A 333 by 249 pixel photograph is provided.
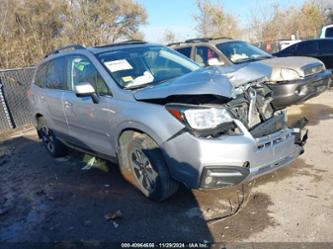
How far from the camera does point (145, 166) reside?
425 centimetres

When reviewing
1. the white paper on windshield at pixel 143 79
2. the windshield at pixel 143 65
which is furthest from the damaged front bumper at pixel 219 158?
the windshield at pixel 143 65

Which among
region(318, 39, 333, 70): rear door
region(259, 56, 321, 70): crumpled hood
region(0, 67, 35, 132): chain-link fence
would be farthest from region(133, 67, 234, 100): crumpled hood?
region(318, 39, 333, 70): rear door

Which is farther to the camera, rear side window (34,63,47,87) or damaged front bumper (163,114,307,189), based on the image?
rear side window (34,63,47,87)

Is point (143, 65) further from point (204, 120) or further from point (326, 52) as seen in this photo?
point (326, 52)

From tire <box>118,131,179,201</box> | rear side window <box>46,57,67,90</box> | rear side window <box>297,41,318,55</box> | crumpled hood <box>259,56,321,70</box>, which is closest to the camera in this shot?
tire <box>118,131,179,201</box>

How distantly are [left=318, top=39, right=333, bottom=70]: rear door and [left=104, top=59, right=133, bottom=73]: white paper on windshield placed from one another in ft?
27.9

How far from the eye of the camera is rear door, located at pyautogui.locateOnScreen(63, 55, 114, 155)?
462 cm

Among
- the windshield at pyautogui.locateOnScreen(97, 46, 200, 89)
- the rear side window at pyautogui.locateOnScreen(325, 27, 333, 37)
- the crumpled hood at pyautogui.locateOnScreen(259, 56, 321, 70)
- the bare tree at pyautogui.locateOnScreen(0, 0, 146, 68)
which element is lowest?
the rear side window at pyautogui.locateOnScreen(325, 27, 333, 37)

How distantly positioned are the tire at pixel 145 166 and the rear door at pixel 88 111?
329 mm

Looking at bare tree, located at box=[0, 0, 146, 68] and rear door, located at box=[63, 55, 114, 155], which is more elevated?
bare tree, located at box=[0, 0, 146, 68]

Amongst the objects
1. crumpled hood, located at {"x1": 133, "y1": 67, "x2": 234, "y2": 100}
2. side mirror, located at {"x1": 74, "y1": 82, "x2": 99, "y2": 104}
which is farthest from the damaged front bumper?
side mirror, located at {"x1": 74, "y1": 82, "x2": 99, "y2": 104}

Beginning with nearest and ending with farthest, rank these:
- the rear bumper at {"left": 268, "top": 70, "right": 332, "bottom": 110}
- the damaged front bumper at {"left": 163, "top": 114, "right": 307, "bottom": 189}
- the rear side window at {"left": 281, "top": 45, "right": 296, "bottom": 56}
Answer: the damaged front bumper at {"left": 163, "top": 114, "right": 307, "bottom": 189}
the rear bumper at {"left": 268, "top": 70, "right": 332, "bottom": 110}
the rear side window at {"left": 281, "top": 45, "right": 296, "bottom": 56}

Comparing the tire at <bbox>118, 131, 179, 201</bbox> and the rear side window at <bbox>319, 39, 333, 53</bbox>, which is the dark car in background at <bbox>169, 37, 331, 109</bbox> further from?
the rear side window at <bbox>319, 39, 333, 53</bbox>

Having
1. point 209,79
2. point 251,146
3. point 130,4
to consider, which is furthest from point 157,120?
point 130,4
